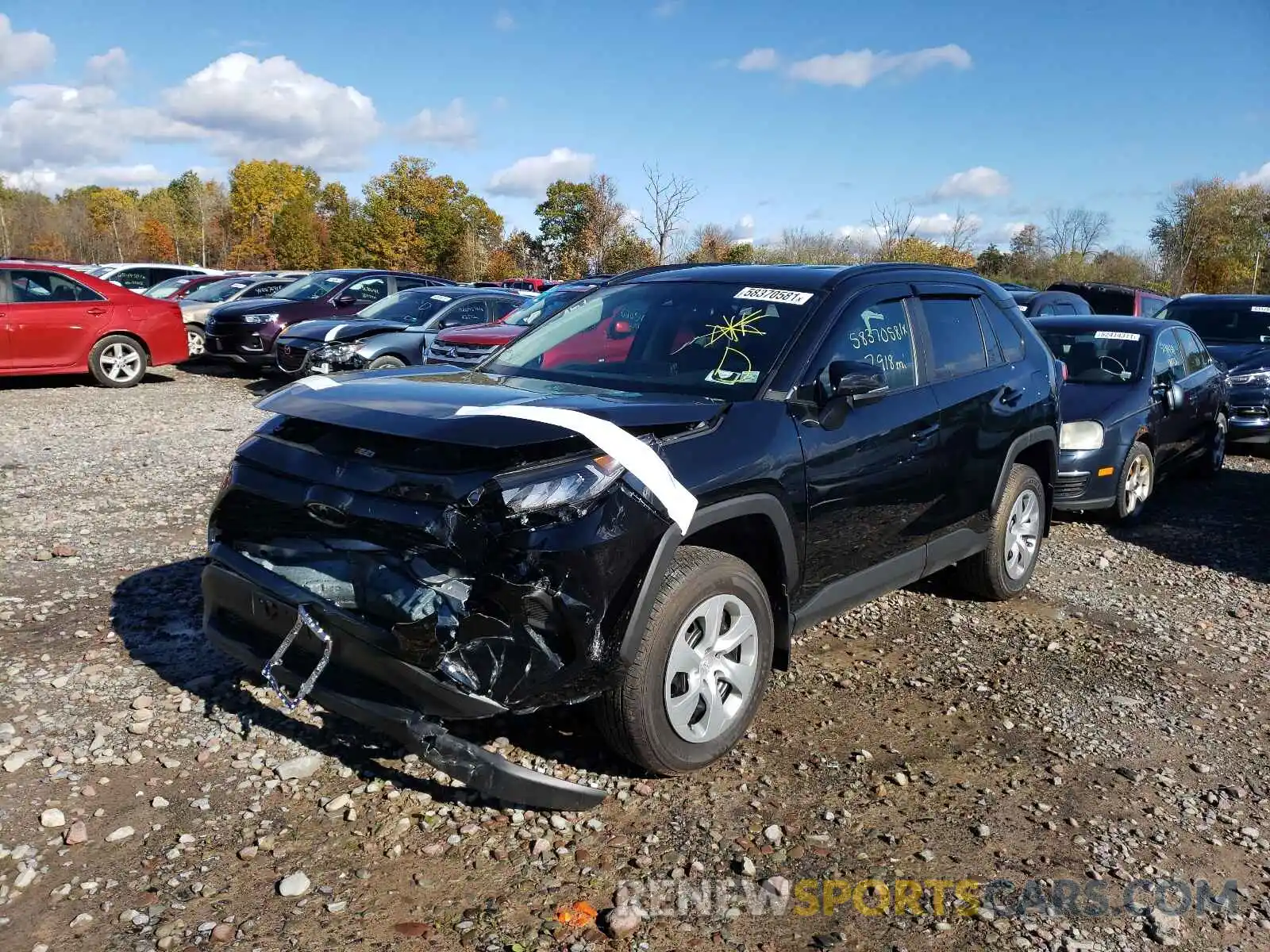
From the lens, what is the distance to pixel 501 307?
13977 millimetres

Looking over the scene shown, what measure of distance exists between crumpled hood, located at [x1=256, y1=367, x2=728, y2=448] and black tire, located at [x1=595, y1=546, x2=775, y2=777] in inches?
19.8

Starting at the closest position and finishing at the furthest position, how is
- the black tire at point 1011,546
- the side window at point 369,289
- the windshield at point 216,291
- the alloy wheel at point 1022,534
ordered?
the black tire at point 1011,546 → the alloy wheel at point 1022,534 → the side window at point 369,289 → the windshield at point 216,291

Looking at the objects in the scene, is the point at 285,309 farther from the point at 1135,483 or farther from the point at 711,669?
the point at 711,669

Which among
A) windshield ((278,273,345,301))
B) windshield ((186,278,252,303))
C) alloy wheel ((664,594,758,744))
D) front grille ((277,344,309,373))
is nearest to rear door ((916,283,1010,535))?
alloy wheel ((664,594,758,744))

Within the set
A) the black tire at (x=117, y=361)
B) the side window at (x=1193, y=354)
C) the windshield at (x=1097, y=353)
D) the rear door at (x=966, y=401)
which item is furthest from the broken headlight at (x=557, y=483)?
the black tire at (x=117, y=361)

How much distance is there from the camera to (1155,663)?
16.1ft

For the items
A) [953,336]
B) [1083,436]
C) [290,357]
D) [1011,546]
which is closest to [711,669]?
[953,336]

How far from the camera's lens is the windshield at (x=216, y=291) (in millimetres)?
19922

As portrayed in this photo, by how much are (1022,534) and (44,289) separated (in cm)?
1257

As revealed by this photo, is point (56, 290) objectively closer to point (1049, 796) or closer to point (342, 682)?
point (342, 682)

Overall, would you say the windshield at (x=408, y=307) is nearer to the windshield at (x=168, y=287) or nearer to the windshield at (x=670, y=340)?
the windshield at (x=670, y=340)

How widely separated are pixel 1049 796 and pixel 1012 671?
1231 mm

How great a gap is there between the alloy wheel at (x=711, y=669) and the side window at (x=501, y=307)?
1081cm

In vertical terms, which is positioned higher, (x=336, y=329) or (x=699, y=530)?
(x=336, y=329)
